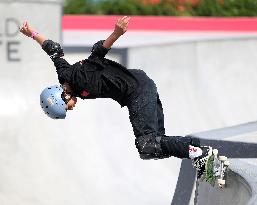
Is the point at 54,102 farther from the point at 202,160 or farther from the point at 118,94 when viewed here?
the point at 202,160

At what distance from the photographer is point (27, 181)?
1021 cm

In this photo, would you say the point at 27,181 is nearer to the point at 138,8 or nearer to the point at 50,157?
the point at 50,157

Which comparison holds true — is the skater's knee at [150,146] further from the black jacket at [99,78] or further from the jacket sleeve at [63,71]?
the jacket sleeve at [63,71]

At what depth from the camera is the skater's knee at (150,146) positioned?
6.74 m

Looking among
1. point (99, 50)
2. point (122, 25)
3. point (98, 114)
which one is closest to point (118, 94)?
point (99, 50)

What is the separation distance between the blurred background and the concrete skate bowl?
230 cm

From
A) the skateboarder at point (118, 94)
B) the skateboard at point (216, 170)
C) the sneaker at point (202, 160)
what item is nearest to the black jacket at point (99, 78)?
the skateboarder at point (118, 94)

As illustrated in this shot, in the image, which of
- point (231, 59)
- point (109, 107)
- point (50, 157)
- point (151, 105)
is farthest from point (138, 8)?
point (151, 105)

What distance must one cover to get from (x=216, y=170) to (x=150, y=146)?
0.70 metres

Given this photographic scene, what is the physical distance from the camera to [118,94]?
677 cm

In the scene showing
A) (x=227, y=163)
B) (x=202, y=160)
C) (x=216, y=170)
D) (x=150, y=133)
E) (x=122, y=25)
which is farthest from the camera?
(x=150, y=133)

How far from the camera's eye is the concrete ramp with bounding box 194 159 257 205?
5.79 m

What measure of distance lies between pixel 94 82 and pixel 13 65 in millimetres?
6062

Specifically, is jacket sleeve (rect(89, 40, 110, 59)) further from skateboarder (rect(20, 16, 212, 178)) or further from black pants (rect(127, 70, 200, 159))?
black pants (rect(127, 70, 200, 159))
